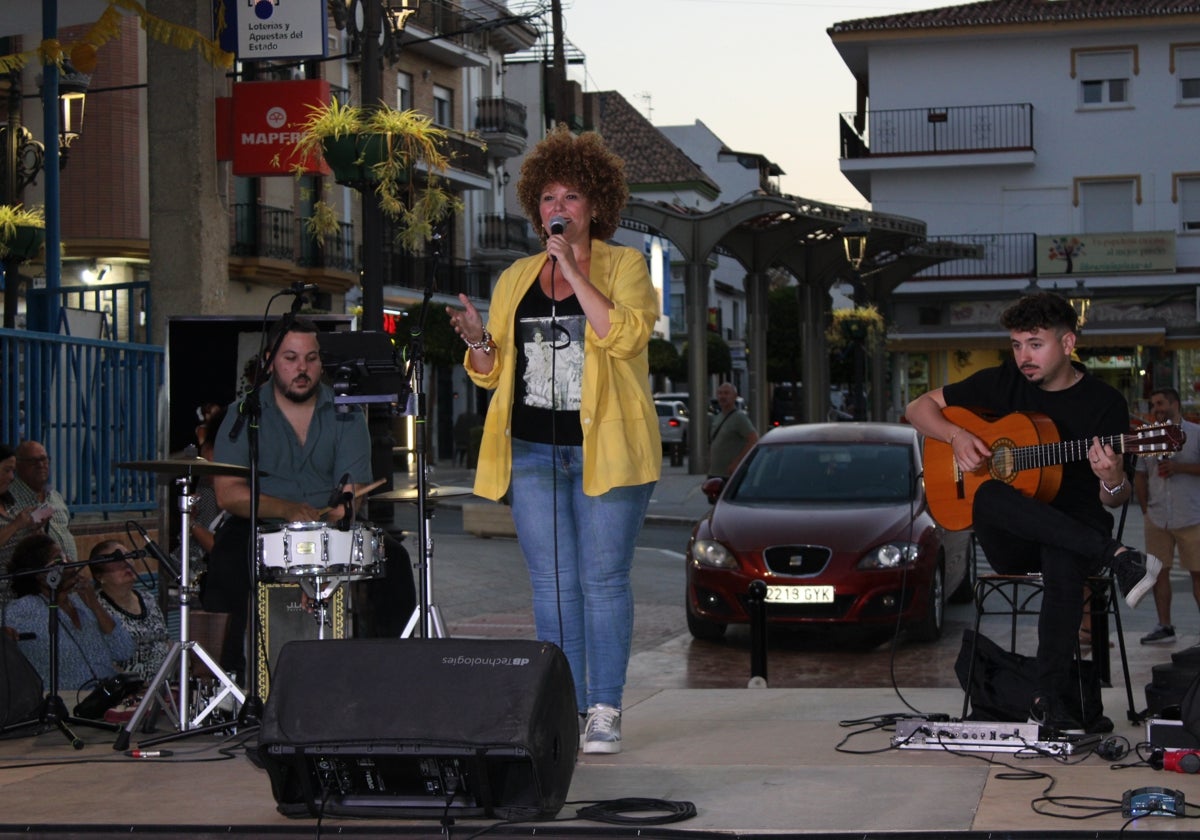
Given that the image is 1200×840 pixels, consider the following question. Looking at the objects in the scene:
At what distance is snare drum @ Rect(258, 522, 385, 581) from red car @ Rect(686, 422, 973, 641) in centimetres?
517

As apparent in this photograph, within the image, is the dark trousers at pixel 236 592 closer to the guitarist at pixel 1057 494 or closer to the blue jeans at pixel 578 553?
the blue jeans at pixel 578 553

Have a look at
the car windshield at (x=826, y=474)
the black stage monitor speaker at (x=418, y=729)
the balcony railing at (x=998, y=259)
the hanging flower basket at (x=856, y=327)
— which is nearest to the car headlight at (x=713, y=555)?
the car windshield at (x=826, y=474)

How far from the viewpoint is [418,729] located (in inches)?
209

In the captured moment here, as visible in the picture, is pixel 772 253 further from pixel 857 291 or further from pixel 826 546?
pixel 826 546

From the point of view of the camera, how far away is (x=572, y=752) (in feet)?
18.8

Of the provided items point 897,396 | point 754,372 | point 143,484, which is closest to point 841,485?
point 143,484

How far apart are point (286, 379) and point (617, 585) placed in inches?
78.0

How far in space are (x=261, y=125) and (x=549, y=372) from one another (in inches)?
223

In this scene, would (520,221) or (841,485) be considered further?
(520,221)

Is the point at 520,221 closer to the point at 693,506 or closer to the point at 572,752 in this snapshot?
the point at 693,506

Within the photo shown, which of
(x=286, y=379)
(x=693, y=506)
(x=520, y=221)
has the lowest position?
(x=693, y=506)

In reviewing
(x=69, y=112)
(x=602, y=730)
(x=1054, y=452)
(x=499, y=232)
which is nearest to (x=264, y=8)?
(x=602, y=730)

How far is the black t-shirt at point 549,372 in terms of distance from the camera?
6832mm

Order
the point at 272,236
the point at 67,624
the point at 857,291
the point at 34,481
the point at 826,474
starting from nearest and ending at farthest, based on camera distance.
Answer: the point at 67,624, the point at 34,481, the point at 826,474, the point at 857,291, the point at 272,236
